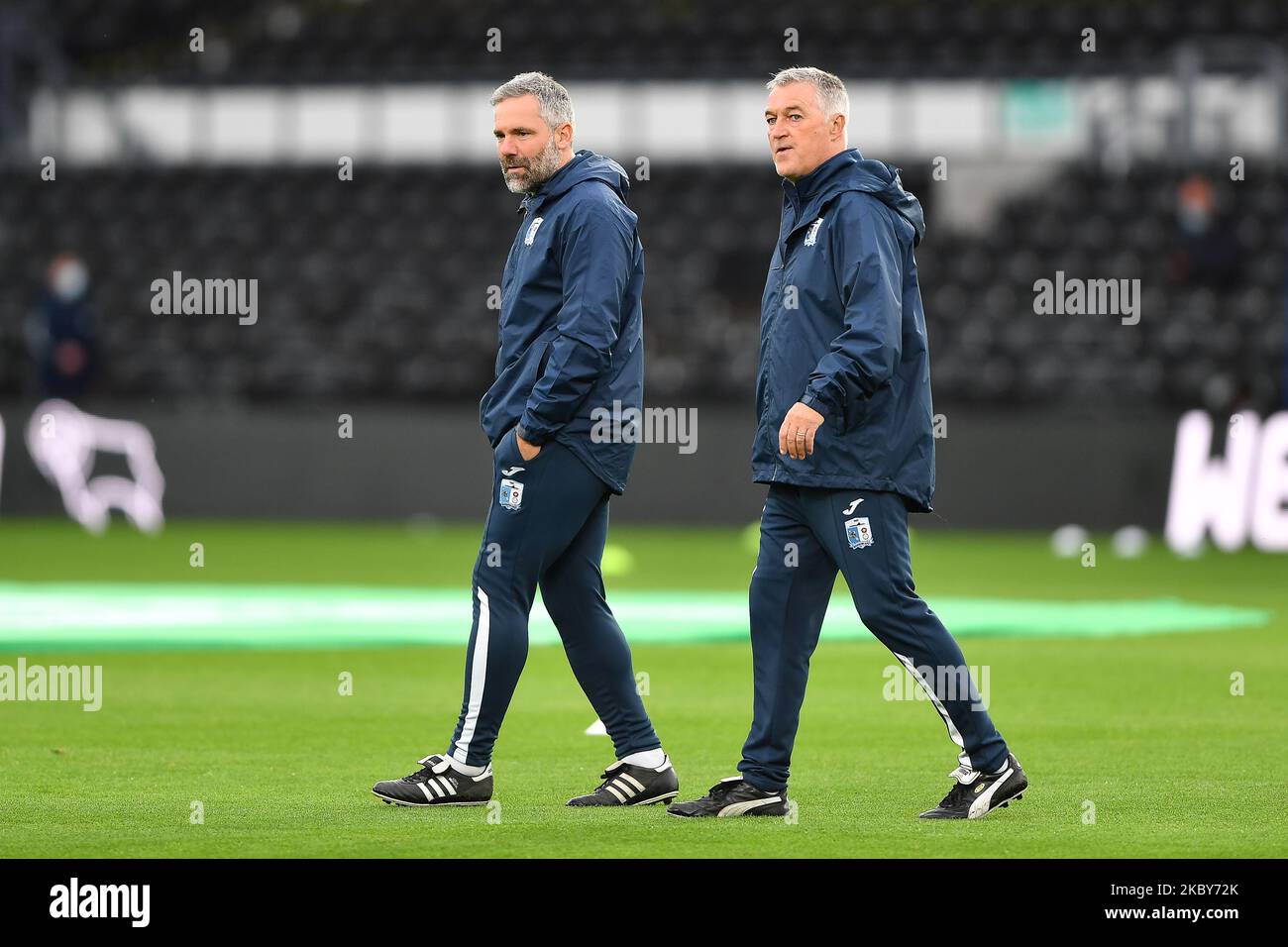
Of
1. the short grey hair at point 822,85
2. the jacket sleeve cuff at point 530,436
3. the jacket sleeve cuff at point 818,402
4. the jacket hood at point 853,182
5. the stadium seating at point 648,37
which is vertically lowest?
the jacket sleeve cuff at point 530,436

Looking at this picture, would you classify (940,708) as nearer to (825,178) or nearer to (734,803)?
(734,803)

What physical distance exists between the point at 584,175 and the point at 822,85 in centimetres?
91

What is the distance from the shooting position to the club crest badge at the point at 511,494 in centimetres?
765

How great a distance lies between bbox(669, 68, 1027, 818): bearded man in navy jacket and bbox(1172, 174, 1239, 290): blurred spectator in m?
22.0

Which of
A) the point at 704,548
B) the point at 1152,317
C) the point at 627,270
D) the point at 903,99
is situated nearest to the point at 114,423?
the point at 704,548

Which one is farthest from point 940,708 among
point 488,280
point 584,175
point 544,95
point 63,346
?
point 488,280

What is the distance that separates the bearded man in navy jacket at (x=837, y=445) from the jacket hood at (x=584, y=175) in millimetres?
623

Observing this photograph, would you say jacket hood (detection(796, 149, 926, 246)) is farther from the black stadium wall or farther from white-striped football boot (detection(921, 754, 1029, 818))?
the black stadium wall

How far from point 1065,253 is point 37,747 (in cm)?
2313

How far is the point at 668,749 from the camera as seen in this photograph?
9375 mm

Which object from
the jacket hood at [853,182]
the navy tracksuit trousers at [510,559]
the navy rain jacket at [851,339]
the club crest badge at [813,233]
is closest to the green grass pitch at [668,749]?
the navy tracksuit trousers at [510,559]

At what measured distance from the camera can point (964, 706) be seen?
24.1ft

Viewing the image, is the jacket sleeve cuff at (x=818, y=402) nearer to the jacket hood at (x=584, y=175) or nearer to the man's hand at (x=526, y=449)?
the man's hand at (x=526, y=449)
